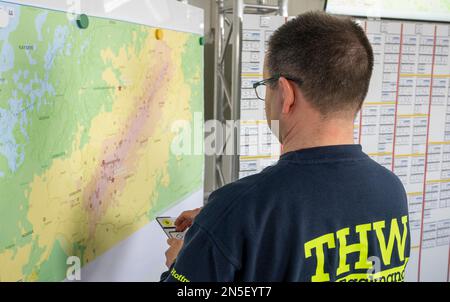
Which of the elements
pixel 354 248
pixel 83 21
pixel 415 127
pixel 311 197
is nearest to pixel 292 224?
pixel 311 197

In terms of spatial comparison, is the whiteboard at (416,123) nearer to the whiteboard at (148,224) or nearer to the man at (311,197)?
the whiteboard at (148,224)

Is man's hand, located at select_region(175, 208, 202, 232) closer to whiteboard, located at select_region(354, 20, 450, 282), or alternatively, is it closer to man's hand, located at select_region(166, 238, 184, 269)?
man's hand, located at select_region(166, 238, 184, 269)

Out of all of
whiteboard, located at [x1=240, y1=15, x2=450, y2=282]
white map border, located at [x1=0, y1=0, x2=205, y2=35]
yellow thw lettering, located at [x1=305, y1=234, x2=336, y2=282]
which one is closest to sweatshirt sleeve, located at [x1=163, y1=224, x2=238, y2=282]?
yellow thw lettering, located at [x1=305, y1=234, x2=336, y2=282]

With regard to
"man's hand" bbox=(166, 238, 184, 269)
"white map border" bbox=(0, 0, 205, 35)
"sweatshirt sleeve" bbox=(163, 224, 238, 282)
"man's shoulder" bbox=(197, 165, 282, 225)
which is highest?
"white map border" bbox=(0, 0, 205, 35)

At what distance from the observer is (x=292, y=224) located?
0.85 m

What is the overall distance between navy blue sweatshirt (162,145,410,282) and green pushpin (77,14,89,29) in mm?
637

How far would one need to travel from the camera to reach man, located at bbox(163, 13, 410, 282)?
0.85m

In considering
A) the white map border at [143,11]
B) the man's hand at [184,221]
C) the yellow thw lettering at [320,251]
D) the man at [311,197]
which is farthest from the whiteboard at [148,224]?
the yellow thw lettering at [320,251]

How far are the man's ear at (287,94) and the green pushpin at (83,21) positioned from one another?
0.59 m

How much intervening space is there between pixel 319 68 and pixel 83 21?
67 centimetres
